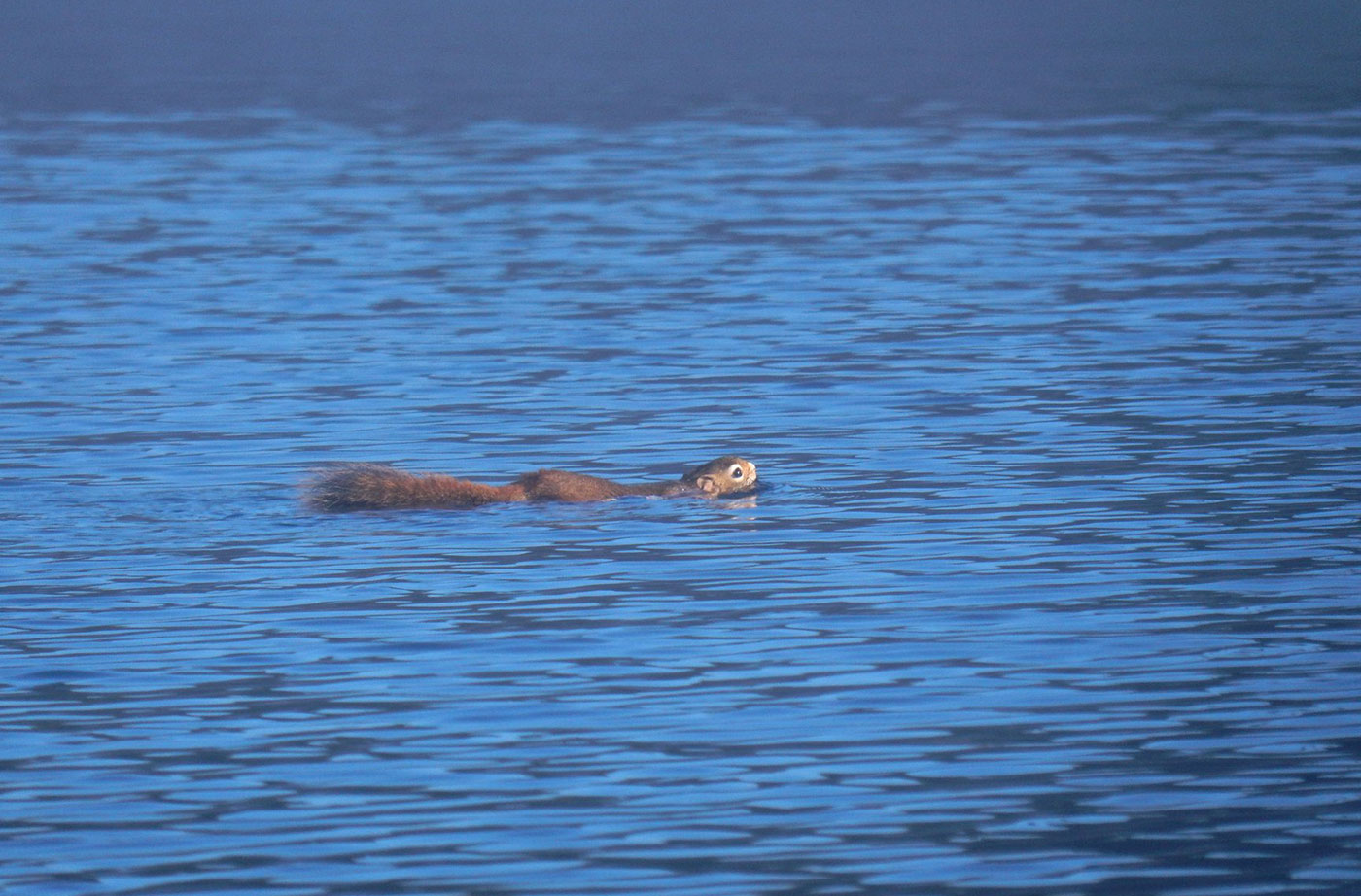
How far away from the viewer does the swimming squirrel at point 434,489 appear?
17766 mm

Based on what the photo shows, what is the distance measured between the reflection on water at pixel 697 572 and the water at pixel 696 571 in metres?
0.05

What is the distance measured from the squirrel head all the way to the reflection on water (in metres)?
0.17

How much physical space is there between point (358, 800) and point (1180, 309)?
719 inches

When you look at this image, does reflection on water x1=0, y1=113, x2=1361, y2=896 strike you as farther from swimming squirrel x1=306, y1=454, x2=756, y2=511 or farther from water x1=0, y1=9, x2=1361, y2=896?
swimming squirrel x1=306, y1=454, x2=756, y2=511

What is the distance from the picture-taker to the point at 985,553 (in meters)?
16.5

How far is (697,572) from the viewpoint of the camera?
16.2m

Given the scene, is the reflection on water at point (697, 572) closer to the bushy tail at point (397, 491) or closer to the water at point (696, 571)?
the water at point (696, 571)

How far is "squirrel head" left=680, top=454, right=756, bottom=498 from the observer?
18.2 m

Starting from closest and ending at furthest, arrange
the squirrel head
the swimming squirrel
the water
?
1. the water
2. the swimming squirrel
3. the squirrel head

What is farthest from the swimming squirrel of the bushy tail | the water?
the water

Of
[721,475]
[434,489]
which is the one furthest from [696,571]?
[434,489]

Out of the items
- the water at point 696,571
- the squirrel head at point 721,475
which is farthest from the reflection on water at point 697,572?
the squirrel head at point 721,475

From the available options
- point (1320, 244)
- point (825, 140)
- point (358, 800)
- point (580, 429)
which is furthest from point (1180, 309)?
point (825, 140)

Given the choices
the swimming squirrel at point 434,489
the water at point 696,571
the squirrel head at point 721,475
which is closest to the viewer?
the water at point 696,571
